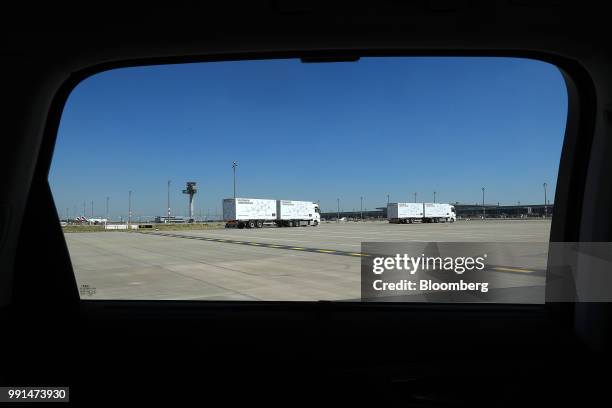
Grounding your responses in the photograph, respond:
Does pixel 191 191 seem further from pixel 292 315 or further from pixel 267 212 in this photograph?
pixel 292 315

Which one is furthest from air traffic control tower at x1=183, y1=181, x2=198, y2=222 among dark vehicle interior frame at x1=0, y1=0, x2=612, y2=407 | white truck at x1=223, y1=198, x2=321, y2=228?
dark vehicle interior frame at x1=0, y1=0, x2=612, y2=407

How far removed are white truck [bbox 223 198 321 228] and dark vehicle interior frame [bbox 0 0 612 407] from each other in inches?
1620

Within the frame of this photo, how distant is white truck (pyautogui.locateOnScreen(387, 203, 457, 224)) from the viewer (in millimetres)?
59219

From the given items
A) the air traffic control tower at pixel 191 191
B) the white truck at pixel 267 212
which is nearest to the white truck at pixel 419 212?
the white truck at pixel 267 212

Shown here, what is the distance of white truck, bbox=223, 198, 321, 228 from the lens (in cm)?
4600

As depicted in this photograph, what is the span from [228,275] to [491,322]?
6.28 metres

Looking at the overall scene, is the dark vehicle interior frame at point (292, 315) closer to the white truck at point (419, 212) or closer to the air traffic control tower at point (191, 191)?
the white truck at point (419, 212)

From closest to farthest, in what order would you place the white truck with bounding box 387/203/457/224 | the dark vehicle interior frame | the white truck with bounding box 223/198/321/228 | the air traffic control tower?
the dark vehicle interior frame < the white truck with bounding box 223/198/321/228 < the white truck with bounding box 387/203/457/224 < the air traffic control tower

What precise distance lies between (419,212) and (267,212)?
2568 cm

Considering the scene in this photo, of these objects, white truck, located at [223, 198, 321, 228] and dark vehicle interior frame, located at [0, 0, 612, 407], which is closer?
dark vehicle interior frame, located at [0, 0, 612, 407]

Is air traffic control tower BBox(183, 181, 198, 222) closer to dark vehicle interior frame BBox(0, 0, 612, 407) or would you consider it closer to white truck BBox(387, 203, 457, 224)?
white truck BBox(387, 203, 457, 224)

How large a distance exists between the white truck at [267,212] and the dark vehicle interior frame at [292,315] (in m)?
41.1

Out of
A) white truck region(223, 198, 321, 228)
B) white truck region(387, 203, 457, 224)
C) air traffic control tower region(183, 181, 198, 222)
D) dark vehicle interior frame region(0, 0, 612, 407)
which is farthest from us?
air traffic control tower region(183, 181, 198, 222)

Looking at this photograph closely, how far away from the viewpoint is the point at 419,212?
6162 cm
